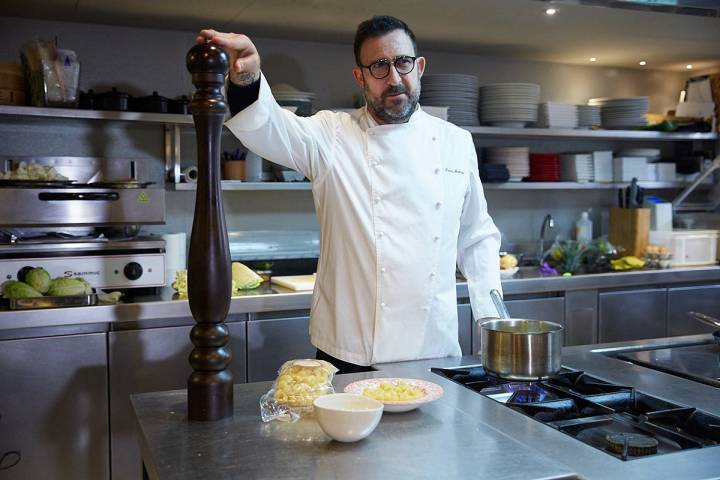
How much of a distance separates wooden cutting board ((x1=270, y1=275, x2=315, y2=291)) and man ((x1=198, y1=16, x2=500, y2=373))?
0.96 metres

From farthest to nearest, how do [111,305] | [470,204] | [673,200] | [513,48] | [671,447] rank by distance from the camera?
1. [673,200]
2. [513,48]
3. [111,305]
4. [470,204]
5. [671,447]

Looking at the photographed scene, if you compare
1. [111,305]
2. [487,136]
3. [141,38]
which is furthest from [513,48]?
[111,305]

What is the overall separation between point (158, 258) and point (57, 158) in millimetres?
714

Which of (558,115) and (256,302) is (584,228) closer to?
(558,115)

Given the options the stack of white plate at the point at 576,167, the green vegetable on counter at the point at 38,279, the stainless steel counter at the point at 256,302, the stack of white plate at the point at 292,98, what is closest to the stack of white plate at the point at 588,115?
the stack of white plate at the point at 576,167

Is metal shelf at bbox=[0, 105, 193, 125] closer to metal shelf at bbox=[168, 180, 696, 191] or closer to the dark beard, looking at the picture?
metal shelf at bbox=[168, 180, 696, 191]

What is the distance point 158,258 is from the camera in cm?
303

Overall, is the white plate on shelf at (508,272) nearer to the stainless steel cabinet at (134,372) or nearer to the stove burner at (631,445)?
the stainless steel cabinet at (134,372)

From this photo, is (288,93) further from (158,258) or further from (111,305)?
(111,305)

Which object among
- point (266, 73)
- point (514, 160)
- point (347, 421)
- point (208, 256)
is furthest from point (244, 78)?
point (514, 160)

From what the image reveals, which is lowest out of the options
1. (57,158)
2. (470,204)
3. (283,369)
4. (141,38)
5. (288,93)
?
Answer: (283,369)

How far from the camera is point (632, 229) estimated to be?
4277 mm

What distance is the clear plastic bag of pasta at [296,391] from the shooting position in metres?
1.39

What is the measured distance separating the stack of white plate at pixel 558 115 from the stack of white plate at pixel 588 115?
5 cm
